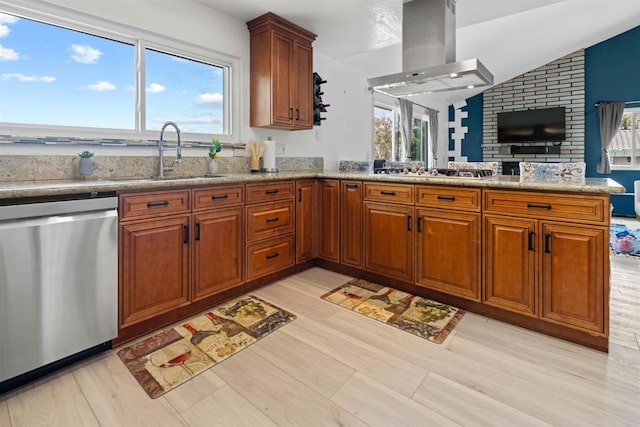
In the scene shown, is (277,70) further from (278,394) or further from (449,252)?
(278,394)

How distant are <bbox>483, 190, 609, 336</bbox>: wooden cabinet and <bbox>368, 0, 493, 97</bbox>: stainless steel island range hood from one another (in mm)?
1204

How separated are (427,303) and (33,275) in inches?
91.1

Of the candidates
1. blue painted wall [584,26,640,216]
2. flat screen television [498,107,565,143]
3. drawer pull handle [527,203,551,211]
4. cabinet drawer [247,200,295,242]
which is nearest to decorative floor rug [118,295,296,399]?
cabinet drawer [247,200,295,242]

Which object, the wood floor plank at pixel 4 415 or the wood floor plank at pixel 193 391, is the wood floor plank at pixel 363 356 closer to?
the wood floor plank at pixel 193 391

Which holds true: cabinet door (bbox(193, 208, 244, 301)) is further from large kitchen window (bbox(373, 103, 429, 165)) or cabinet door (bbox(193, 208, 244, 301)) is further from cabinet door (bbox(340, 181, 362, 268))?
large kitchen window (bbox(373, 103, 429, 165))

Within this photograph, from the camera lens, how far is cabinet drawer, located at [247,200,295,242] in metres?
2.63

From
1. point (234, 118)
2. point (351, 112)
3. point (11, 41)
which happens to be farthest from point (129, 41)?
point (351, 112)

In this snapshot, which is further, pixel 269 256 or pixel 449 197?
pixel 269 256

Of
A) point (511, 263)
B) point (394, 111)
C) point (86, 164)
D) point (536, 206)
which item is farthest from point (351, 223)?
point (394, 111)

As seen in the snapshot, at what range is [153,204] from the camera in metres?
1.98

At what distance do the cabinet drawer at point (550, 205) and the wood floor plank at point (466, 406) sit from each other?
3.57 ft

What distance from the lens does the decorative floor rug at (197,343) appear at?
1.64 metres

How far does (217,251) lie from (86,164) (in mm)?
975

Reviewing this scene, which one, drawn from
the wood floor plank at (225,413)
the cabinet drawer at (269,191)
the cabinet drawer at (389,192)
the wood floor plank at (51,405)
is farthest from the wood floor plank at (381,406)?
the cabinet drawer at (269,191)
